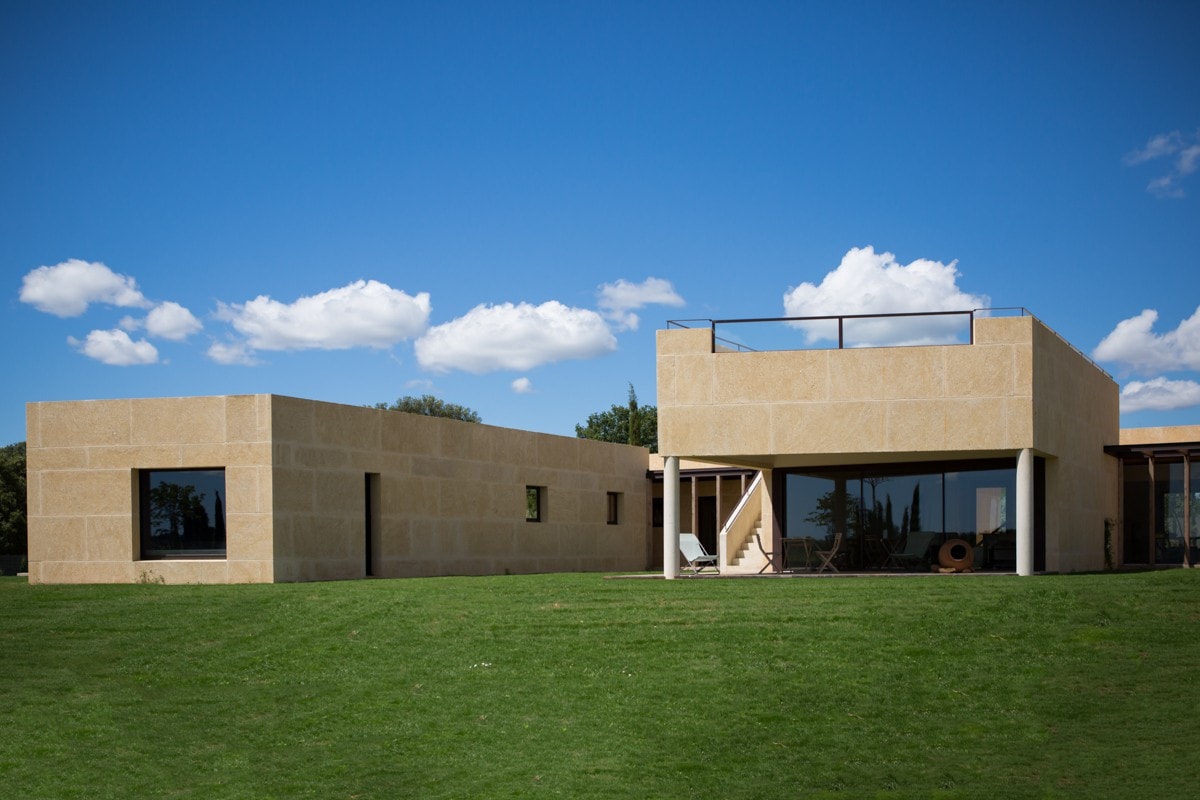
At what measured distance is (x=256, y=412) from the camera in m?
22.2

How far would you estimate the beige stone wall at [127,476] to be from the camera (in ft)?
73.0

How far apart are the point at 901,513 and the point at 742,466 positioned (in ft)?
10.4

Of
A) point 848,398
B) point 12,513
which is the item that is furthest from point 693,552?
point 12,513

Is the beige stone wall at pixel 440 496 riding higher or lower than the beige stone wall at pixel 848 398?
lower

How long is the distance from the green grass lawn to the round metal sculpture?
16.8 ft

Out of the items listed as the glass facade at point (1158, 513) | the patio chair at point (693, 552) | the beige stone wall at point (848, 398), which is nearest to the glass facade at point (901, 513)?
the beige stone wall at point (848, 398)

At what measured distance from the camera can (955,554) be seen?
75.3 ft

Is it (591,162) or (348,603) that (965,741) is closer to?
(348,603)

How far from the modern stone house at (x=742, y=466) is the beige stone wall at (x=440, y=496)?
51 millimetres

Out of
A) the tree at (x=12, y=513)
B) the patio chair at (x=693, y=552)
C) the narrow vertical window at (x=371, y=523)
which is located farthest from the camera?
the tree at (x=12, y=513)

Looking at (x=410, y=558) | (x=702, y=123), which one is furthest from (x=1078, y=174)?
(x=410, y=558)

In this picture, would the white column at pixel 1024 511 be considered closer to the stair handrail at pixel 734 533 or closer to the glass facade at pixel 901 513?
the glass facade at pixel 901 513

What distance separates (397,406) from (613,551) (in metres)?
41.5

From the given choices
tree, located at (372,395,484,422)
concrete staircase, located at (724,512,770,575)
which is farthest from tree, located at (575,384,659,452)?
concrete staircase, located at (724,512,770,575)
